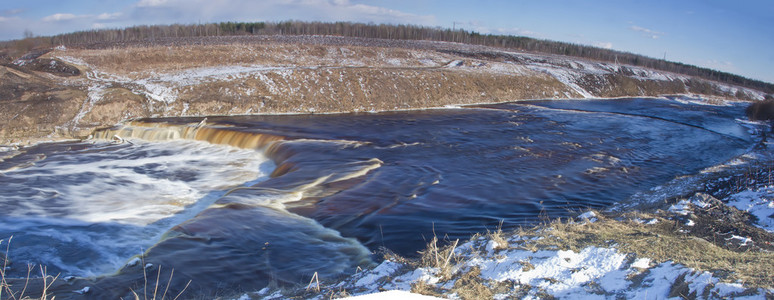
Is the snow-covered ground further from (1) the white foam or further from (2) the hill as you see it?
(2) the hill

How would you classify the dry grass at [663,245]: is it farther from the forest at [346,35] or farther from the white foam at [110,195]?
the forest at [346,35]

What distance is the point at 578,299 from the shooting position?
13.5ft

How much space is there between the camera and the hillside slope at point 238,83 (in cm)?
1955

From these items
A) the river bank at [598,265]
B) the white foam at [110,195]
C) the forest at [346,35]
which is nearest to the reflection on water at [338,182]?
the white foam at [110,195]

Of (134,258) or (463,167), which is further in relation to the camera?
(463,167)

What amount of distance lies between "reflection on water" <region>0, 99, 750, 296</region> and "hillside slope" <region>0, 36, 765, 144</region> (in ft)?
6.54

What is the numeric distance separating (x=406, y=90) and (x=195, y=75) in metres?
12.0

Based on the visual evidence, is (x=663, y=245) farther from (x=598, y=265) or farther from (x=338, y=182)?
(x=338, y=182)

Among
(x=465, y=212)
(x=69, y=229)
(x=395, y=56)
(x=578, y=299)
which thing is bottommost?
(x=69, y=229)

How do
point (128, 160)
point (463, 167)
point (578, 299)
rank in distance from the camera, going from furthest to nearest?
1. point (128, 160)
2. point (463, 167)
3. point (578, 299)

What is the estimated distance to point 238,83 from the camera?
24.9 m

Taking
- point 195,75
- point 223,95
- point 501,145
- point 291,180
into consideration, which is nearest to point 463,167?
point 501,145

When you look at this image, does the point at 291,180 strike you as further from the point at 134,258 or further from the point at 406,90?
the point at 406,90

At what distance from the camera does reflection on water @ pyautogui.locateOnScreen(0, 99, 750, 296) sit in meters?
7.87
